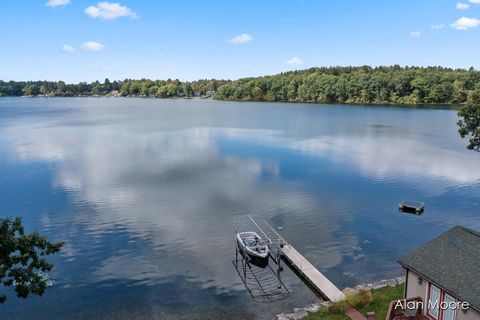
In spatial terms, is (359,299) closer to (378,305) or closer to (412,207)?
(378,305)

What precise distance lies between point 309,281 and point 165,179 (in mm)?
27357

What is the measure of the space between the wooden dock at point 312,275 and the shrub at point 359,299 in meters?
0.89

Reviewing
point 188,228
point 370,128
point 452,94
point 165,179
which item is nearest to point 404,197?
point 188,228

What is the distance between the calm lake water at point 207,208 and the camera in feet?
77.4

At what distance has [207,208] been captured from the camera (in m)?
37.4

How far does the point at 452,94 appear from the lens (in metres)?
164

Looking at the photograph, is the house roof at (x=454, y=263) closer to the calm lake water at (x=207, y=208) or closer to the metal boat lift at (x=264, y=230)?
the calm lake water at (x=207, y=208)

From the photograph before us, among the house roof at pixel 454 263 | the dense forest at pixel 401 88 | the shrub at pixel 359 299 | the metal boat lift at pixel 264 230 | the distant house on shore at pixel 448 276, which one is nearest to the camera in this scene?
the distant house on shore at pixel 448 276

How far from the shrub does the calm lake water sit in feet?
10.3

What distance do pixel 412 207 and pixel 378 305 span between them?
19.3 m

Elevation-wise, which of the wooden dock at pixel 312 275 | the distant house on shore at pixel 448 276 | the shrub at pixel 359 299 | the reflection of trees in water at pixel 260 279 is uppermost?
the distant house on shore at pixel 448 276

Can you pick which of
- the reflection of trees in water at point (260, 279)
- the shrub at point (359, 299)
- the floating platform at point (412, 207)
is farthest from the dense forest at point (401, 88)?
the shrub at point (359, 299)

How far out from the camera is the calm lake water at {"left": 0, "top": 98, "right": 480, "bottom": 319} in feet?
77.4

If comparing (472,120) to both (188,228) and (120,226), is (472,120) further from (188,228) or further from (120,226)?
(120,226)
